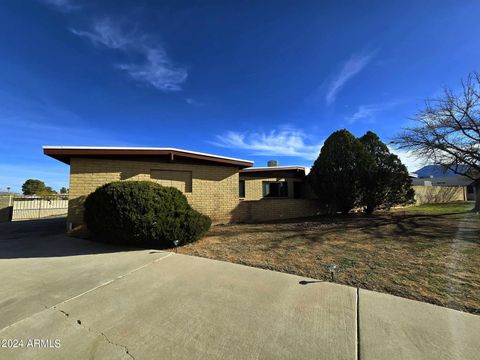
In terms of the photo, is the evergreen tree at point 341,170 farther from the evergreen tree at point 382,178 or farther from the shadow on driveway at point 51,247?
the shadow on driveway at point 51,247

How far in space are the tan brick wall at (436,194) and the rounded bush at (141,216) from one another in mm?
22048

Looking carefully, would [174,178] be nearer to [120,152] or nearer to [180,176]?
[180,176]

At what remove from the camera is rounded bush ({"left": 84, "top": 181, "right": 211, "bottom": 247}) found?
272 inches

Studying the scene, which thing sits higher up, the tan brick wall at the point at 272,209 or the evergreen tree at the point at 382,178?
the evergreen tree at the point at 382,178

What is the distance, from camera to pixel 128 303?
377 cm

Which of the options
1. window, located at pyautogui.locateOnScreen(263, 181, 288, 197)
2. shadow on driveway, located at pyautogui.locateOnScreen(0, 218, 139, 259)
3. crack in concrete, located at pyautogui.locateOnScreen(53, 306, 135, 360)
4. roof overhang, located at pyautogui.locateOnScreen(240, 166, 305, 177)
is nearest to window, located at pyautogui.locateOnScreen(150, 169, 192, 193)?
shadow on driveway, located at pyautogui.locateOnScreen(0, 218, 139, 259)

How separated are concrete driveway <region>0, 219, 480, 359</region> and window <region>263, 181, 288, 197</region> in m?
12.4

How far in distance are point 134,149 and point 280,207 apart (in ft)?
24.4

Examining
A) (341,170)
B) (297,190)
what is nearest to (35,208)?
(297,190)

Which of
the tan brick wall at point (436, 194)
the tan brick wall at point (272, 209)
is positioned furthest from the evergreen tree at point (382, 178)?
the tan brick wall at point (436, 194)

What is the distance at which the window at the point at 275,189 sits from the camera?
17.2m

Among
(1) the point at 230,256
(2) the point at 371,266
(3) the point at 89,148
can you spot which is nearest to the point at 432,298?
(2) the point at 371,266

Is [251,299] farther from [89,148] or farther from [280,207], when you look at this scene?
[280,207]

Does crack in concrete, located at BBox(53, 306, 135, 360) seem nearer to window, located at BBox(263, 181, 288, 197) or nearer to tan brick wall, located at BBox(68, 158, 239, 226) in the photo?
tan brick wall, located at BBox(68, 158, 239, 226)
